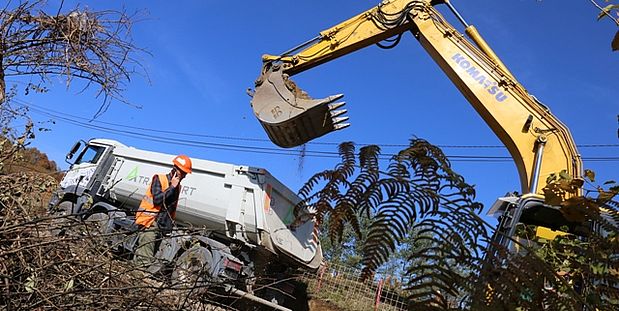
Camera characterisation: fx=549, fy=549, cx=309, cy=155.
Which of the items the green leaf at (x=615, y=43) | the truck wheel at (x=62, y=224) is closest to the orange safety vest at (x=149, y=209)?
the truck wheel at (x=62, y=224)

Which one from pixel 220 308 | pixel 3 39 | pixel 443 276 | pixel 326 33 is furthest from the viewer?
pixel 326 33

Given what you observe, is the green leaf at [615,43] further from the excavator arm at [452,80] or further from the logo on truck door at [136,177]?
the logo on truck door at [136,177]

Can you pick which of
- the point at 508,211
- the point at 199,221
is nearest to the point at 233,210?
the point at 199,221

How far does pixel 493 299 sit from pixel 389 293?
8313 mm

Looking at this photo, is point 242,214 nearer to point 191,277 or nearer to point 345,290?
point 345,290

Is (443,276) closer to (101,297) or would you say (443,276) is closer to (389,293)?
(101,297)

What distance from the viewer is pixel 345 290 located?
1105 centimetres

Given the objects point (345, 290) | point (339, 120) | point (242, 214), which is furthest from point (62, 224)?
point (345, 290)

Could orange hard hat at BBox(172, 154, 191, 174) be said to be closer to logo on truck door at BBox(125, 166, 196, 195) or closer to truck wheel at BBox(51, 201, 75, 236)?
logo on truck door at BBox(125, 166, 196, 195)

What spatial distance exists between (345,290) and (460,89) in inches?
217

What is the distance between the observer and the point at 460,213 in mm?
1955

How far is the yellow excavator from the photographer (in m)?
5.66

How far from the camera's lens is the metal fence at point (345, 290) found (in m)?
10.3

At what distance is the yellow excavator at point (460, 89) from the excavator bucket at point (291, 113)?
1 cm
